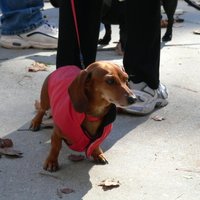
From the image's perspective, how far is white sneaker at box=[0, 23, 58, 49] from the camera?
439cm

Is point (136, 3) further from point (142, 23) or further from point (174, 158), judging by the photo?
point (174, 158)

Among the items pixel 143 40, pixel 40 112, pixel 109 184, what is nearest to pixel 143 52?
pixel 143 40

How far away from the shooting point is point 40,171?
2.39 m

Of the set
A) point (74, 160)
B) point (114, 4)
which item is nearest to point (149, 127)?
point (74, 160)

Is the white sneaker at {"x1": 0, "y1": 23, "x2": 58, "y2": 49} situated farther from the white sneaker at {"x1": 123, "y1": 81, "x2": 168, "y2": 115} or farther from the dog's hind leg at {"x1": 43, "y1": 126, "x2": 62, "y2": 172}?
the dog's hind leg at {"x1": 43, "y1": 126, "x2": 62, "y2": 172}

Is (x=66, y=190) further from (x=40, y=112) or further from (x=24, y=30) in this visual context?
(x=24, y=30)

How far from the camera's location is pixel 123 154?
2584 mm

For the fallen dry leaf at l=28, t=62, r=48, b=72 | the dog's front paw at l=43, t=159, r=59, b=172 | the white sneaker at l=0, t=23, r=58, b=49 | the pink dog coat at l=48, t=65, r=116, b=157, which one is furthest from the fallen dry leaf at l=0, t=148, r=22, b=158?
the white sneaker at l=0, t=23, r=58, b=49

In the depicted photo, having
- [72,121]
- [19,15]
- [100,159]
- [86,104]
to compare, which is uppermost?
[86,104]

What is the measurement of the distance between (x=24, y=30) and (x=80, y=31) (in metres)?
1.61

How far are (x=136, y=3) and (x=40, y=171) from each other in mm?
1182

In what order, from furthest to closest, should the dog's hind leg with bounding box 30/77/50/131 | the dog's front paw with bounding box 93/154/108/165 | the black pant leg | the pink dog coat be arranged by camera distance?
the black pant leg
the dog's hind leg with bounding box 30/77/50/131
the dog's front paw with bounding box 93/154/108/165
the pink dog coat

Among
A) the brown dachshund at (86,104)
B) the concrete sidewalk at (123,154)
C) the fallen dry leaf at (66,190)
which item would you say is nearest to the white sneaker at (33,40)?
Result: the concrete sidewalk at (123,154)

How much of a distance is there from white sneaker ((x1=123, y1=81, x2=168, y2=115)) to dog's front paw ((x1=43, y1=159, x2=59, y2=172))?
0.80m
